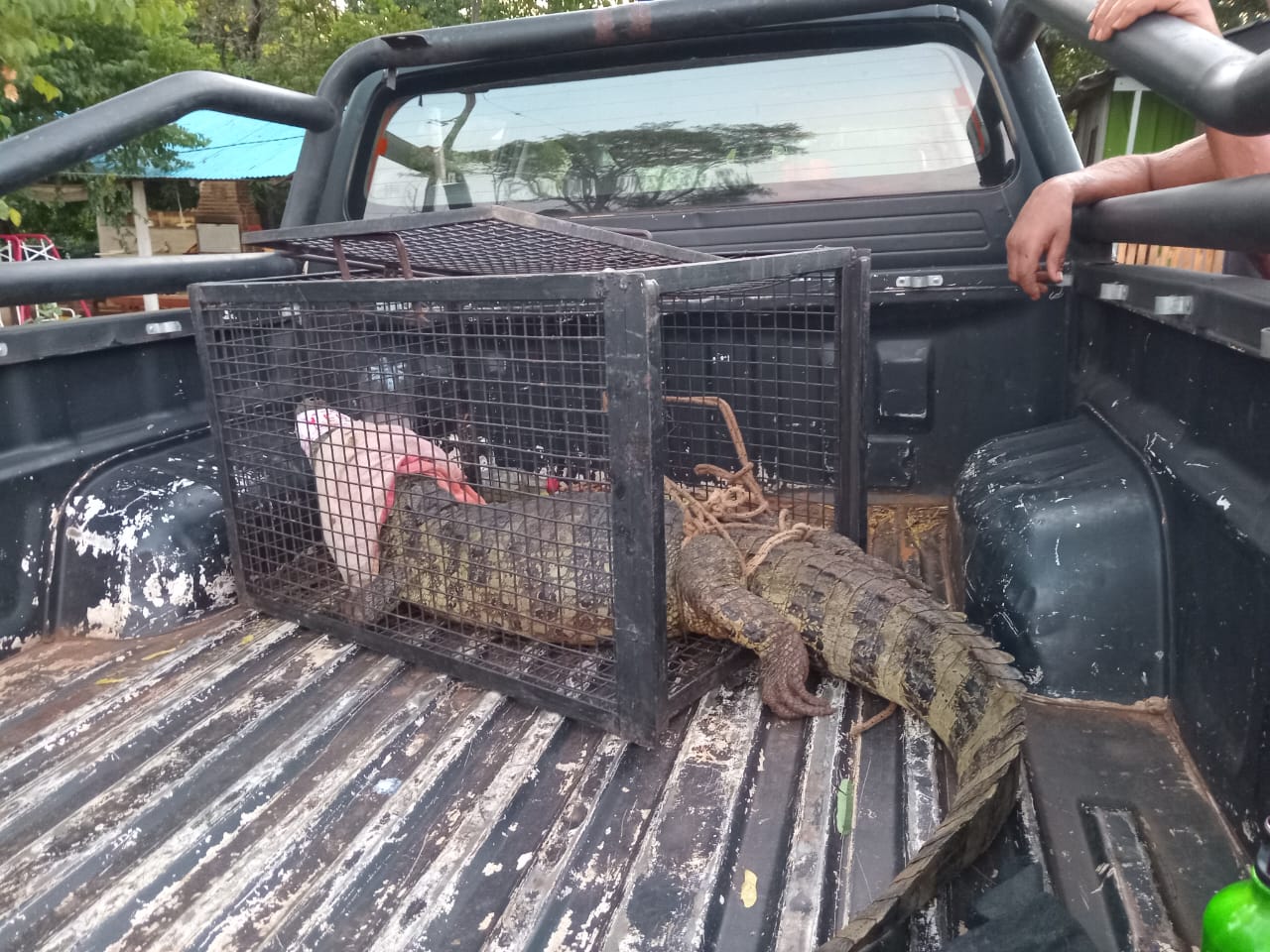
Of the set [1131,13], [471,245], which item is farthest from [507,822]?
[1131,13]

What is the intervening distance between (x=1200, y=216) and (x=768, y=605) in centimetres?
126

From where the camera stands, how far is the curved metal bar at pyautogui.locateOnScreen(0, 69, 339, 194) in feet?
6.73

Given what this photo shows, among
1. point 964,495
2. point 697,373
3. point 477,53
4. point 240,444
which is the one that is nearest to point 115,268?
point 240,444

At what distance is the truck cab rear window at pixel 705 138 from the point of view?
265 centimetres

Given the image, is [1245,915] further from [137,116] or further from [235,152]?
[235,152]

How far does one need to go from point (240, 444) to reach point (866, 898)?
2066mm

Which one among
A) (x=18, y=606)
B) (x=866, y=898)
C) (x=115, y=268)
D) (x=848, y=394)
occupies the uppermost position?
(x=115, y=268)

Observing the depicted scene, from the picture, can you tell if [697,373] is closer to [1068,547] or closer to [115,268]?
[1068,547]

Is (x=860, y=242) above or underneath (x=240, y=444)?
above

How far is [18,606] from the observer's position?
2.21m

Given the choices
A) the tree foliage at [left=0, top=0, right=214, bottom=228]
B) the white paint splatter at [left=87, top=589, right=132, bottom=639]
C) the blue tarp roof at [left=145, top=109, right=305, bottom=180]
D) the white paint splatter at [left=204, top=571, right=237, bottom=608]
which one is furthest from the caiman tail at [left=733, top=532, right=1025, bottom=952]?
the blue tarp roof at [left=145, top=109, right=305, bottom=180]

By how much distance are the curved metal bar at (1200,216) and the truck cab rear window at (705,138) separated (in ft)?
2.45

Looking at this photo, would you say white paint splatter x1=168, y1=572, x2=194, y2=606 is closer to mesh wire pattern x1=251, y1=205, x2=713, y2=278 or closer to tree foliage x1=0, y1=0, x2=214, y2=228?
mesh wire pattern x1=251, y1=205, x2=713, y2=278

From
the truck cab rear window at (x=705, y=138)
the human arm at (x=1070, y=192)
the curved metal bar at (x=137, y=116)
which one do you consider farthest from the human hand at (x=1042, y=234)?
the curved metal bar at (x=137, y=116)
